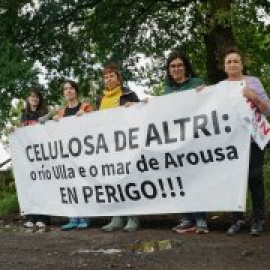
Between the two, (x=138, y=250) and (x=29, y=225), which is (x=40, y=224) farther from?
(x=138, y=250)

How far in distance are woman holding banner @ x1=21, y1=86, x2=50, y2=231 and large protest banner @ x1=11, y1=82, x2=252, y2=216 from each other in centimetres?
12

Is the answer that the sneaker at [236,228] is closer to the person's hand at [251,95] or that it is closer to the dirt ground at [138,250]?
the dirt ground at [138,250]

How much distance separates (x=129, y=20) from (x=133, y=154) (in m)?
7.15

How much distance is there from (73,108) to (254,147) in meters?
2.45

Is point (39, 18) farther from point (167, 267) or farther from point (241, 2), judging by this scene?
point (167, 267)

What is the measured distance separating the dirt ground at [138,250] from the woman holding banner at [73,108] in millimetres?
335

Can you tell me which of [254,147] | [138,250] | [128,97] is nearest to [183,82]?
[128,97]

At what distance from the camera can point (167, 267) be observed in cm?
523

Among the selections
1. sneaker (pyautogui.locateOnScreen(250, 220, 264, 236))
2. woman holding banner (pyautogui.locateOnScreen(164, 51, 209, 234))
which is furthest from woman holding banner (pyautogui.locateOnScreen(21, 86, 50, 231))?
sneaker (pyautogui.locateOnScreen(250, 220, 264, 236))

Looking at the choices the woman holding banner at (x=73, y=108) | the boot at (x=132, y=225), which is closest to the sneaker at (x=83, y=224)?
the woman holding banner at (x=73, y=108)

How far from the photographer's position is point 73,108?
25.6 ft

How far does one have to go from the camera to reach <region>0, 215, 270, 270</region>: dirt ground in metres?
5.35

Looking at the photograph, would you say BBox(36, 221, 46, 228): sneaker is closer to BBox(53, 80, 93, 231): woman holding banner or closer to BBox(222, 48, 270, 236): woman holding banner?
BBox(53, 80, 93, 231): woman holding banner

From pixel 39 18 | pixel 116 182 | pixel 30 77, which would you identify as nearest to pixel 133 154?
pixel 116 182
